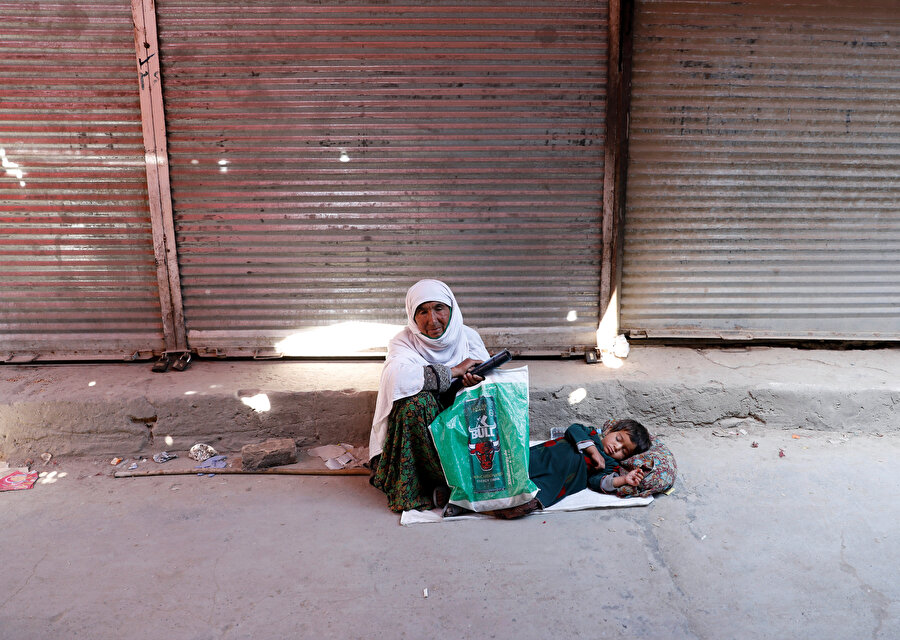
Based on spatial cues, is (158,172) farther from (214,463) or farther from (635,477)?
(635,477)

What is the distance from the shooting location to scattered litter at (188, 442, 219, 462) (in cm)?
412

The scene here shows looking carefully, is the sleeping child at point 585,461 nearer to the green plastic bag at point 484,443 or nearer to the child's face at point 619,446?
the child's face at point 619,446

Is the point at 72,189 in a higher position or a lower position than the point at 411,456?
higher

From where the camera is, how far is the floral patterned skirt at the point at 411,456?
11.2 feet

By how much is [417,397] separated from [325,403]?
1024 mm

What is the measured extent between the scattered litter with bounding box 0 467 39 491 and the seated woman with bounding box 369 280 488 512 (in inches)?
84.5

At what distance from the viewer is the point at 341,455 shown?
13.6 feet

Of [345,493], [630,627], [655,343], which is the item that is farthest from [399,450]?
[655,343]

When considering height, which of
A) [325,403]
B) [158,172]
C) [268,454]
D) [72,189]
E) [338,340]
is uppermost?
[158,172]

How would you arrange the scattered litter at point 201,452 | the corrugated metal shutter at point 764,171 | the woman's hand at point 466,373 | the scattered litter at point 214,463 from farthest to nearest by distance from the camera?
the corrugated metal shutter at point 764,171, the scattered litter at point 201,452, the scattered litter at point 214,463, the woman's hand at point 466,373

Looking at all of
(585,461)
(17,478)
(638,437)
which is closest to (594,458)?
(585,461)

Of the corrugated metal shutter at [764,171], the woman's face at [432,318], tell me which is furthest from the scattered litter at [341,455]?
the corrugated metal shutter at [764,171]

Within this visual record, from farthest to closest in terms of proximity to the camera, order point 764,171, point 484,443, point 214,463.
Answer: point 764,171
point 214,463
point 484,443

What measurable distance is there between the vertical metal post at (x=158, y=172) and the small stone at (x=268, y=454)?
4.05 ft
